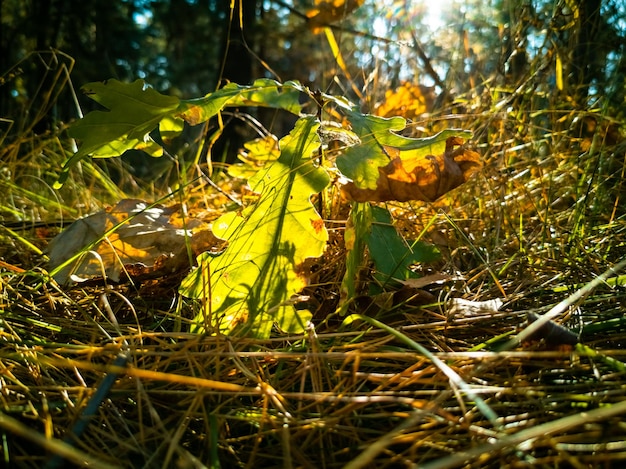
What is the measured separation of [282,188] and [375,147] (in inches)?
9.5

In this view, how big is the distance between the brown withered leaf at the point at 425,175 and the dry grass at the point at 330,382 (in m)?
0.25

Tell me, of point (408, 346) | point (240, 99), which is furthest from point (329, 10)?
point (408, 346)

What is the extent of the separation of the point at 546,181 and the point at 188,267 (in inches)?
51.7

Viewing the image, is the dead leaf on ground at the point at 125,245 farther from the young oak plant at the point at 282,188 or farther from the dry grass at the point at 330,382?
the young oak plant at the point at 282,188

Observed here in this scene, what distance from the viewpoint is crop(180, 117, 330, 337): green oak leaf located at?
1040 mm

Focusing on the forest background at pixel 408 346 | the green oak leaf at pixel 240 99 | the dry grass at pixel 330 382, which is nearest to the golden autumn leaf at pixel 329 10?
the forest background at pixel 408 346

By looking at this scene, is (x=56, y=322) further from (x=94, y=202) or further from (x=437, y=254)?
(x=94, y=202)

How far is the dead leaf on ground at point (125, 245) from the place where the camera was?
51.4 inches

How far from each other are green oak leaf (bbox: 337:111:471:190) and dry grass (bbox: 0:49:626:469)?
0.32 m

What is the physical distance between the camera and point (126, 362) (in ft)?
2.66

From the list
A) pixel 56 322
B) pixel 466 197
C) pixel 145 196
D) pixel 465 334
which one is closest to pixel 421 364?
pixel 465 334

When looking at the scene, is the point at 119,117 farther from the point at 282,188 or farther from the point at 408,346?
the point at 408,346

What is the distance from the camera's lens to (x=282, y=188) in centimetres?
117

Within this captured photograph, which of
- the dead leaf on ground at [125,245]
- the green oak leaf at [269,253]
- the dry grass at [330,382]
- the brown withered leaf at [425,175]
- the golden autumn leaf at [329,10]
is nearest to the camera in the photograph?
the dry grass at [330,382]
